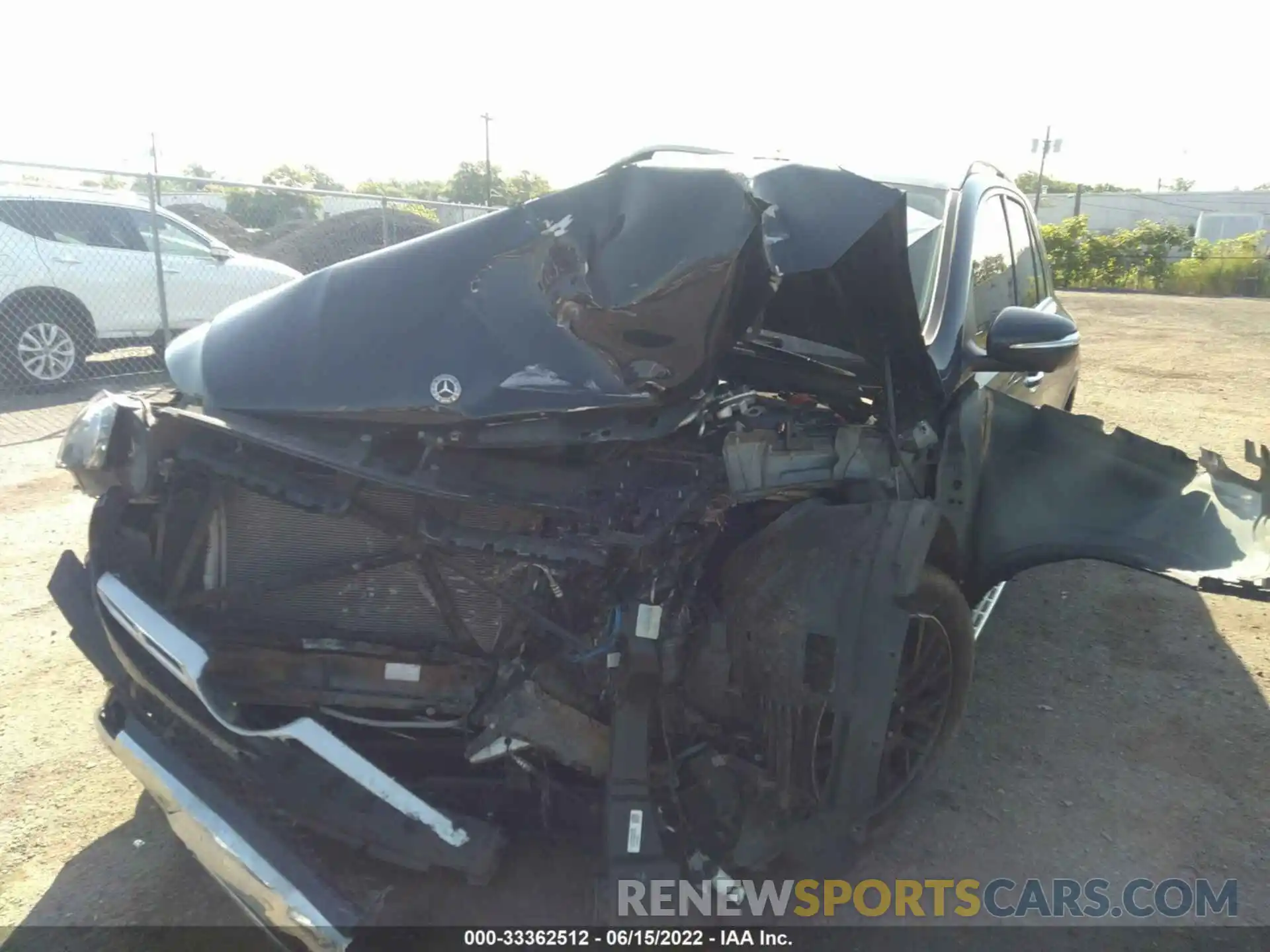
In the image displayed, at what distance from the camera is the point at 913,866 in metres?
2.76

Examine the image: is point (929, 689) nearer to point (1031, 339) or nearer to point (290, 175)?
point (1031, 339)

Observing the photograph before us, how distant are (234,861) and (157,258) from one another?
826 centimetres

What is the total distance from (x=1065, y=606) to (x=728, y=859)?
305 centimetres

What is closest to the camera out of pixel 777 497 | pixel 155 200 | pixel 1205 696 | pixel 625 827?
pixel 625 827

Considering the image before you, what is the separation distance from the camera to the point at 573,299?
2365 millimetres

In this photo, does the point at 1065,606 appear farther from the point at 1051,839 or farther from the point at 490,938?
the point at 490,938

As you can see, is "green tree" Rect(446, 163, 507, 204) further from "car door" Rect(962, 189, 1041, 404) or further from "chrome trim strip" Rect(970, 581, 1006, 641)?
"chrome trim strip" Rect(970, 581, 1006, 641)

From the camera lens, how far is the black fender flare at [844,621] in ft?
7.52

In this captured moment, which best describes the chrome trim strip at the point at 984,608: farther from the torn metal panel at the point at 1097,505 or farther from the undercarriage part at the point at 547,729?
the undercarriage part at the point at 547,729

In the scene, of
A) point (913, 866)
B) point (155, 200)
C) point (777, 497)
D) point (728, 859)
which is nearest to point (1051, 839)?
point (913, 866)

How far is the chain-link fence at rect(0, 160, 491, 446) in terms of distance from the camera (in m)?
8.16

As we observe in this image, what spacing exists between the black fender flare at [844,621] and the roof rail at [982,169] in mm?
2114

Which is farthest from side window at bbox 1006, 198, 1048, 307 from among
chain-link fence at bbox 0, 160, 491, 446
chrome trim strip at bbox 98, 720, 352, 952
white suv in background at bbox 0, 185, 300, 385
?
white suv in background at bbox 0, 185, 300, 385

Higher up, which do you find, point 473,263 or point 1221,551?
point 473,263
